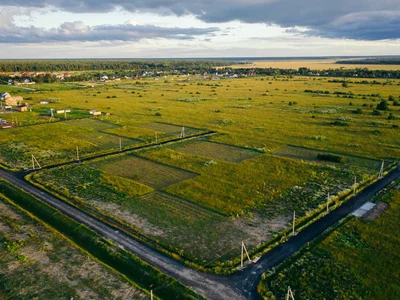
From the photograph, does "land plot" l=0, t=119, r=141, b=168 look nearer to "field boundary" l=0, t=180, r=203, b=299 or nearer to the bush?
"field boundary" l=0, t=180, r=203, b=299

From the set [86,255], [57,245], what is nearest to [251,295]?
Answer: [86,255]

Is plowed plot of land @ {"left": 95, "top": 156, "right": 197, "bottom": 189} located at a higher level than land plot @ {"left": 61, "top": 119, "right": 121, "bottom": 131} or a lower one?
higher

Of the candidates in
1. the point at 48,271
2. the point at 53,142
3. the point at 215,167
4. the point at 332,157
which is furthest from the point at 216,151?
the point at 48,271

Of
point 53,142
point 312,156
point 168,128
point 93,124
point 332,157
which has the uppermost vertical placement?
point 332,157

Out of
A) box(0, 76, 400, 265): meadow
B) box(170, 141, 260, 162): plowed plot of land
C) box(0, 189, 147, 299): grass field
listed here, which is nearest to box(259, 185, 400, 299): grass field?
box(0, 76, 400, 265): meadow

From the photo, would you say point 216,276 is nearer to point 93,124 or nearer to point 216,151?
point 216,151

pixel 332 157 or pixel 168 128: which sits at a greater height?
pixel 332 157

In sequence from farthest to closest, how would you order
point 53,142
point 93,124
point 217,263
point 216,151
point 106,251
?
point 93,124, point 53,142, point 216,151, point 106,251, point 217,263
